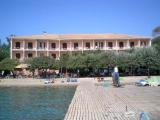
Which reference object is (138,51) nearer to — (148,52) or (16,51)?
A: (148,52)

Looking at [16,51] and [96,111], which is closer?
[96,111]

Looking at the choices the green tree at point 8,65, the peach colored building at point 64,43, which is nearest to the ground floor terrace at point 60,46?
the peach colored building at point 64,43

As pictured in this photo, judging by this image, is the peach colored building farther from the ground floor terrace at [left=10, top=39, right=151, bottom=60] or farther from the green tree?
the green tree

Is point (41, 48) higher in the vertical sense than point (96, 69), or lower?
higher

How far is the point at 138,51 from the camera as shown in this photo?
56.5 metres

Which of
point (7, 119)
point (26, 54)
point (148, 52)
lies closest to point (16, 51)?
point (26, 54)

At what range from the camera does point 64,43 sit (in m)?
71.0

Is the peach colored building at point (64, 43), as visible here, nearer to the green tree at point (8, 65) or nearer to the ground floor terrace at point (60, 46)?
the ground floor terrace at point (60, 46)

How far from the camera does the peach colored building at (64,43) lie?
6894 cm

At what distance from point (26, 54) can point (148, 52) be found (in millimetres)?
26442

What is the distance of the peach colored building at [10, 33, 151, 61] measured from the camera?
6894cm

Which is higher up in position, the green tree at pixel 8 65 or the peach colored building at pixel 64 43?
the peach colored building at pixel 64 43

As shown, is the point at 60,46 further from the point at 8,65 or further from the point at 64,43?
the point at 8,65

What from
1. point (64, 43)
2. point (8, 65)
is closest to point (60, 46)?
point (64, 43)
